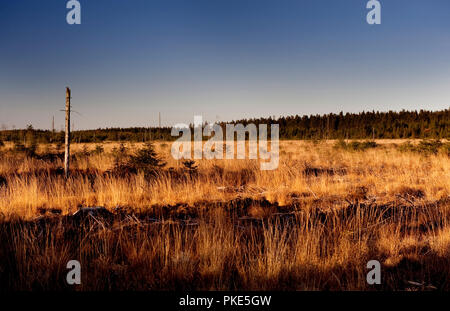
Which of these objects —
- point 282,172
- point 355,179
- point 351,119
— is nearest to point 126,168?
point 282,172

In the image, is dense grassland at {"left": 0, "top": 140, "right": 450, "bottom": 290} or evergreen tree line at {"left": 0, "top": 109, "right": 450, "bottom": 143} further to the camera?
evergreen tree line at {"left": 0, "top": 109, "right": 450, "bottom": 143}

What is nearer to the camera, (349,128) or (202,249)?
(202,249)

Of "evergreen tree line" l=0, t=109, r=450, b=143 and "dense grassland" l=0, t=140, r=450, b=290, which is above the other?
"evergreen tree line" l=0, t=109, r=450, b=143

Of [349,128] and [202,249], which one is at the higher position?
[349,128]

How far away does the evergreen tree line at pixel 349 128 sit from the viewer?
168ft

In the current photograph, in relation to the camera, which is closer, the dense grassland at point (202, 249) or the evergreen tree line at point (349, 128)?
the dense grassland at point (202, 249)

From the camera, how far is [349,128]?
69375mm

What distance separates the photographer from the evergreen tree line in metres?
51.1

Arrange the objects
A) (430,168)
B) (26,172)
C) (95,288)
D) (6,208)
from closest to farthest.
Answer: (95,288) → (6,208) → (26,172) → (430,168)

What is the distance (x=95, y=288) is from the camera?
2328mm

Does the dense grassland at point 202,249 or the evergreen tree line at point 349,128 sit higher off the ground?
the evergreen tree line at point 349,128
